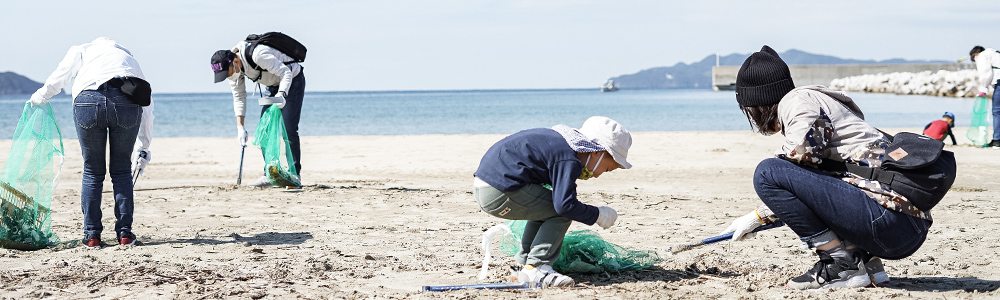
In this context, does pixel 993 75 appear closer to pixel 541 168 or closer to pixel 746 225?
pixel 746 225

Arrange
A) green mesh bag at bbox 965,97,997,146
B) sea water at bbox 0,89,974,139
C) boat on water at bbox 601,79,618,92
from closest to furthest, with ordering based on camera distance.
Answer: green mesh bag at bbox 965,97,997,146 < sea water at bbox 0,89,974,139 < boat on water at bbox 601,79,618,92

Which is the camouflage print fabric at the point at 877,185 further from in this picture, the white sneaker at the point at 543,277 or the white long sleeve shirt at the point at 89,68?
the white long sleeve shirt at the point at 89,68

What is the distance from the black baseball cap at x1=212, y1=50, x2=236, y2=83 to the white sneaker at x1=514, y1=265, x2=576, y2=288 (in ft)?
12.7

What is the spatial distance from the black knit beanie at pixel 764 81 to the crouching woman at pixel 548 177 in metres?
0.50

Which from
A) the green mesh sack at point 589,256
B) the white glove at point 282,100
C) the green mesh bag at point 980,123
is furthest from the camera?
the green mesh bag at point 980,123

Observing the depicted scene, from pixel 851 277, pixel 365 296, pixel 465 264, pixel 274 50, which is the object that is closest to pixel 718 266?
pixel 851 277

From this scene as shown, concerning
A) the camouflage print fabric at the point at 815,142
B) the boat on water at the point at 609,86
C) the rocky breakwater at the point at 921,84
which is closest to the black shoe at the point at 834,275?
the camouflage print fabric at the point at 815,142

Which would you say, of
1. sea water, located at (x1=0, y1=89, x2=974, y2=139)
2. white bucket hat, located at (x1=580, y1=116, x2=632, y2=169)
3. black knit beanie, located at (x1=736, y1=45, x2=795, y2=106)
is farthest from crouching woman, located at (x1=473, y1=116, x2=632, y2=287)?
sea water, located at (x1=0, y1=89, x2=974, y2=139)

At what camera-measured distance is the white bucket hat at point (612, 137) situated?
341 centimetres

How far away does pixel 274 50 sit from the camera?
23.0 ft

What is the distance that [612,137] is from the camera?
3.41 m

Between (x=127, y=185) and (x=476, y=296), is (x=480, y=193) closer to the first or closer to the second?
(x=476, y=296)

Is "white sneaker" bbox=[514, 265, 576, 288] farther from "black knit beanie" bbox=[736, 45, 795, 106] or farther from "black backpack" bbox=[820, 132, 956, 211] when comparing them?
"black backpack" bbox=[820, 132, 956, 211]

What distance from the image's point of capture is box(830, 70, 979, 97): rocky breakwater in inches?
1253
